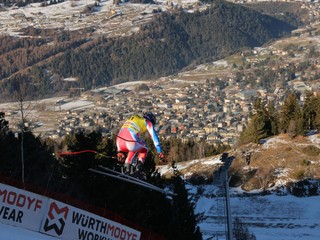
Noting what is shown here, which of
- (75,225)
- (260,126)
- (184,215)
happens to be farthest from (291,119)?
(75,225)

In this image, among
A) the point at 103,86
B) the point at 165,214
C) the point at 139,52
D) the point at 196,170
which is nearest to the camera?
the point at 165,214

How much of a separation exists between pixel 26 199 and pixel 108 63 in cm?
16358

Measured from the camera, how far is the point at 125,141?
372 inches

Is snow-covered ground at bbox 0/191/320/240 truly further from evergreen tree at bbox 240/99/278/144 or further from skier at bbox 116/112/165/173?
skier at bbox 116/112/165/173

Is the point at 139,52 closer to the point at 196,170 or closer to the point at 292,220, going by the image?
the point at 196,170

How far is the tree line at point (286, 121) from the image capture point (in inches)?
1524

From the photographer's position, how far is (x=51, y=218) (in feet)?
31.6

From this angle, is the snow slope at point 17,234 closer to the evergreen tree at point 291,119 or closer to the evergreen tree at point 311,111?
the evergreen tree at point 291,119

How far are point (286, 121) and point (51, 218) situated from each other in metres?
33.0

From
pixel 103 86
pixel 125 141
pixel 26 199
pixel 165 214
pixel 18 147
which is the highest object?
pixel 125 141

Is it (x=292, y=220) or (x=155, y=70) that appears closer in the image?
(x=292, y=220)

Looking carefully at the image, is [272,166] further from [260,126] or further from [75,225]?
[75,225]

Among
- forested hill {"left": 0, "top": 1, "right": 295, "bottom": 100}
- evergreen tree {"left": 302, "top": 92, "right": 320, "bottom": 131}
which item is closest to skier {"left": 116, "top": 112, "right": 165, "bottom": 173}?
evergreen tree {"left": 302, "top": 92, "right": 320, "bottom": 131}

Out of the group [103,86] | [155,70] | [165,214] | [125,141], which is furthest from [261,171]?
[155,70]
